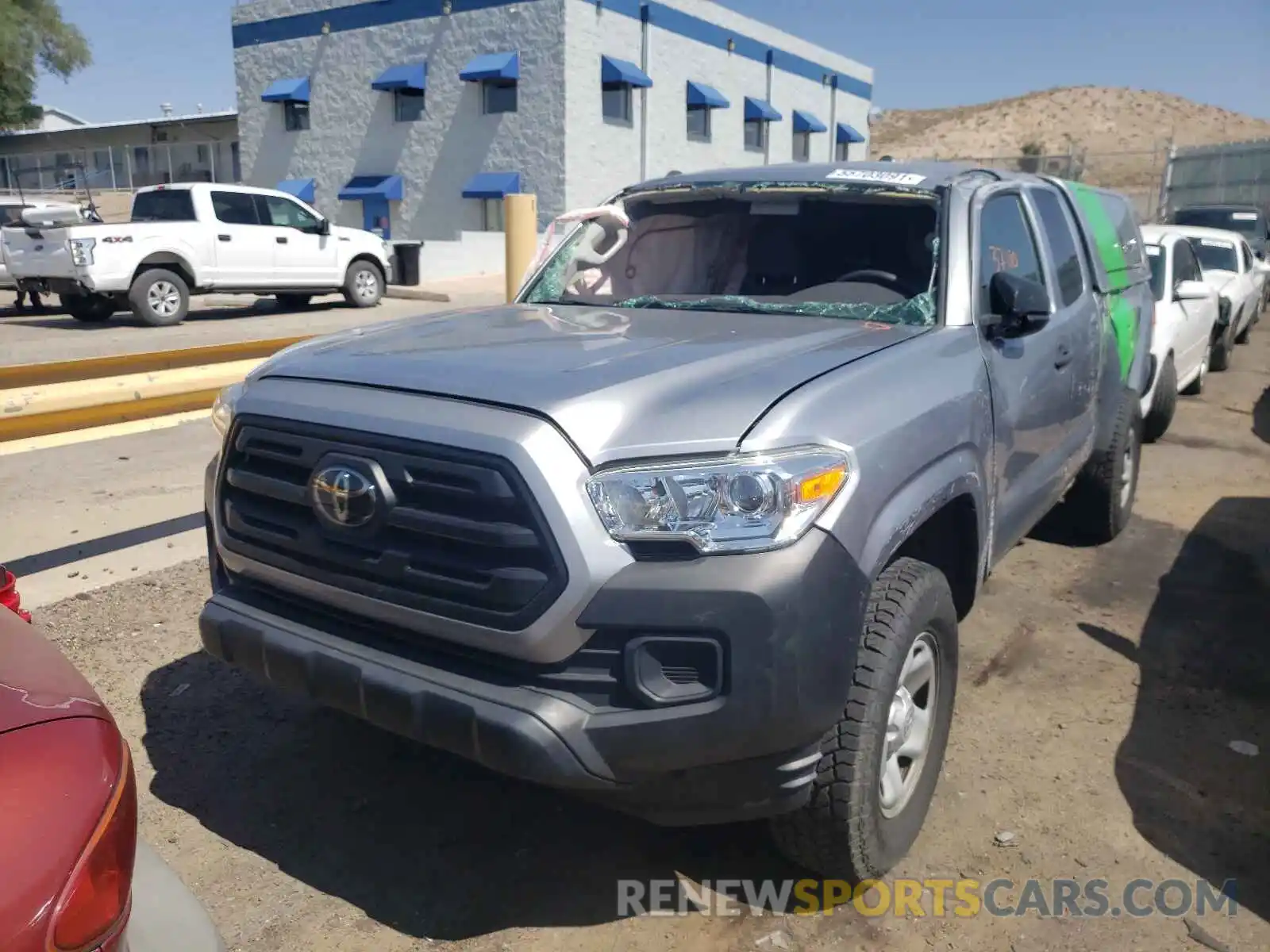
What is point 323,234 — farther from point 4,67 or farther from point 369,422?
point 4,67

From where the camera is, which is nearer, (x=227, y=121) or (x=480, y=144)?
(x=480, y=144)

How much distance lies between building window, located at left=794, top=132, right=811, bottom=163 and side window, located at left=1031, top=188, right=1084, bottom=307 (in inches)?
1246

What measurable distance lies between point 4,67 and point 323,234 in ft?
125

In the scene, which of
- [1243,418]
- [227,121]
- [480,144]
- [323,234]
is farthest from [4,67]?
[1243,418]

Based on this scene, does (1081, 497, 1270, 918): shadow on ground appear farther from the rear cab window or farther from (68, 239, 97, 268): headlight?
the rear cab window

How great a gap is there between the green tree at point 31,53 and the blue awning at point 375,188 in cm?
2635

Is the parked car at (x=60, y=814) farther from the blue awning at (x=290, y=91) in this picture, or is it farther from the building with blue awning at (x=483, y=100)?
the blue awning at (x=290, y=91)

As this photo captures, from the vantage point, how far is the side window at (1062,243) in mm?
4469

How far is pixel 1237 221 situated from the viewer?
65.5ft

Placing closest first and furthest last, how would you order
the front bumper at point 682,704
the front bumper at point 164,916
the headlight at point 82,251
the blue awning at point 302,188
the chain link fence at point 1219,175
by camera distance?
the front bumper at point 164,916 < the front bumper at point 682,704 < the headlight at point 82,251 < the chain link fence at point 1219,175 < the blue awning at point 302,188

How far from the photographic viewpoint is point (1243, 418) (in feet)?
30.8

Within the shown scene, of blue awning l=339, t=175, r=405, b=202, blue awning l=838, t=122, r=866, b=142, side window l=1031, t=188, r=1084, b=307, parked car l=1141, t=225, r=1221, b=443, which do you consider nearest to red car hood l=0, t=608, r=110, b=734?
side window l=1031, t=188, r=1084, b=307

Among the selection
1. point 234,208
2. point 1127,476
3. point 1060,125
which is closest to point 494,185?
point 234,208

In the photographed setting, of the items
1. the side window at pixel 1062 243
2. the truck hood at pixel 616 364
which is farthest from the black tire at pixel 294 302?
the truck hood at pixel 616 364
